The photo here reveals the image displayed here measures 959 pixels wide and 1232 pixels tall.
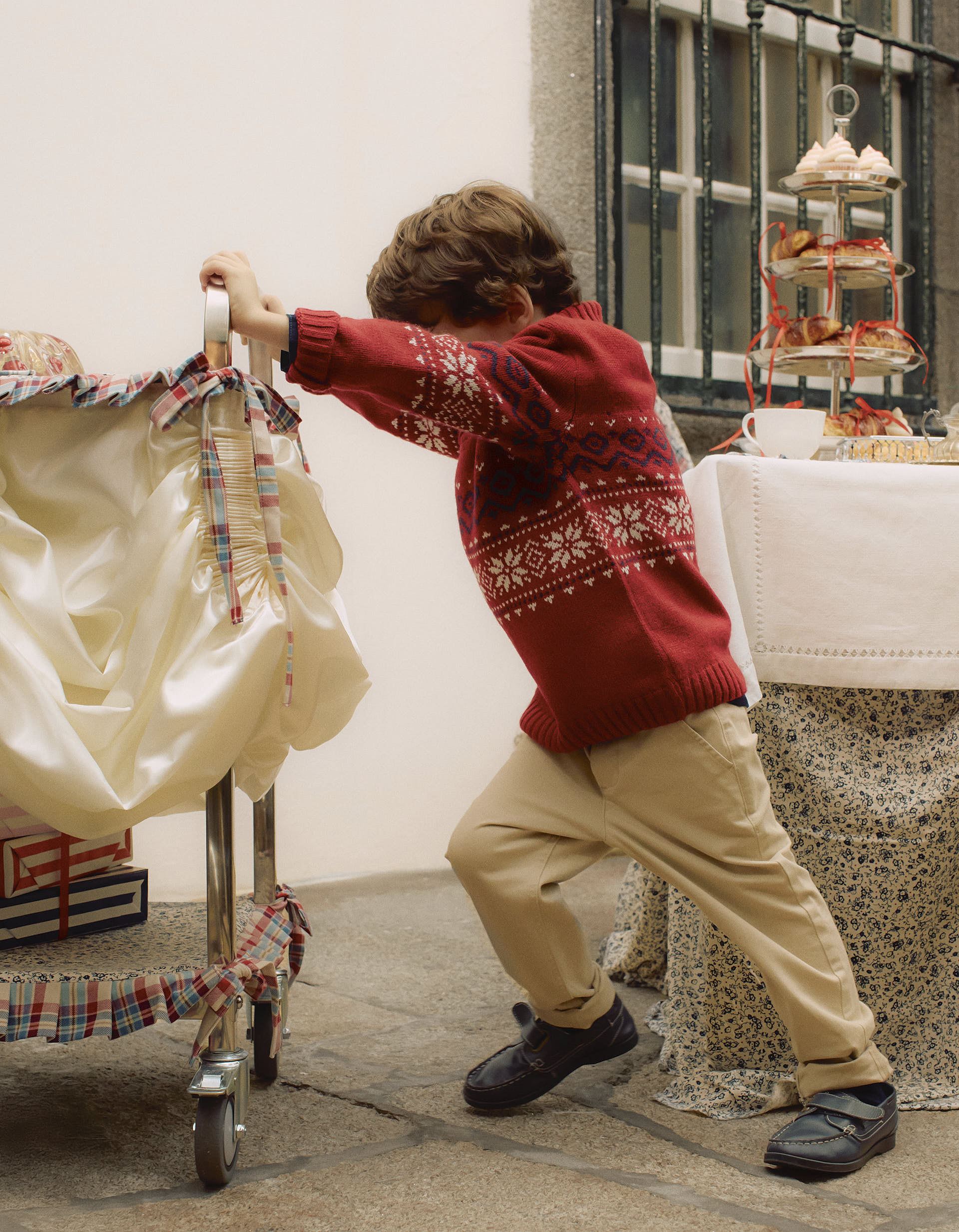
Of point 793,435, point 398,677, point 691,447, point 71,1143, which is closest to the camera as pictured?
point 71,1143

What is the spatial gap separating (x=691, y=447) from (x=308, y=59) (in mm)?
1260

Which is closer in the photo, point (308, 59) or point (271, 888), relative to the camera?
point (271, 888)

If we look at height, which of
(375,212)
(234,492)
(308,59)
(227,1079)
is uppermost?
(308,59)

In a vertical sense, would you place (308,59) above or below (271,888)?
above

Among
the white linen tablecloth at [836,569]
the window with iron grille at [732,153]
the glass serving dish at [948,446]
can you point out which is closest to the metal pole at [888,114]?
the window with iron grille at [732,153]

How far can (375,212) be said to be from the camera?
8.51 ft

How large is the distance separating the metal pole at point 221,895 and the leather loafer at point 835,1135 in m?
0.58

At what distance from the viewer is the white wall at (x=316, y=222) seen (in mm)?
2271

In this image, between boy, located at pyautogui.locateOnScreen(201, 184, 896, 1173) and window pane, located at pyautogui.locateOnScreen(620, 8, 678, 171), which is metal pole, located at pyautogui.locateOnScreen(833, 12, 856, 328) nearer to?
window pane, located at pyautogui.locateOnScreen(620, 8, 678, 171)

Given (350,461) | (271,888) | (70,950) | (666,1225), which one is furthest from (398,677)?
(666,1225)

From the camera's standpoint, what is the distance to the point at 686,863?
1.32 m

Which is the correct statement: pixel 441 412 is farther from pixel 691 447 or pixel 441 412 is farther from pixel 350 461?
pixel 691 447

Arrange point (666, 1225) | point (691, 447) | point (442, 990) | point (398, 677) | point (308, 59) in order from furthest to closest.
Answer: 1. point (691, 447)
2. point (398, 677)
3. point (308, 59)
4. point (442, 990)
5. point (666, 1225)

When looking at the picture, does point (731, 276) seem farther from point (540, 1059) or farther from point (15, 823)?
point (15, 823)
